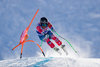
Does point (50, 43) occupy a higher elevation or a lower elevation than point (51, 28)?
lower

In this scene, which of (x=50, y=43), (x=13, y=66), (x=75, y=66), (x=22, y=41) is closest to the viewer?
(x=75, y=66)

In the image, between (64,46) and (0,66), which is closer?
(0,66)

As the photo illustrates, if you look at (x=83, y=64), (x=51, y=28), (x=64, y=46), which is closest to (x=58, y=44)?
(x=64, y=46)

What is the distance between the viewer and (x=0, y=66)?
585cm

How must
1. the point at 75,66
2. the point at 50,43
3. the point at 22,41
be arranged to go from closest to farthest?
the point at 75,66 → the point at 22,41 → the point at 50,43

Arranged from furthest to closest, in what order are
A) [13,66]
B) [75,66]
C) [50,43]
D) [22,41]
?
[50,43] < [22,41] < [13,66] < [75,66]

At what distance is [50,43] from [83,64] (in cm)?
305

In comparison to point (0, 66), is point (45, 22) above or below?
above

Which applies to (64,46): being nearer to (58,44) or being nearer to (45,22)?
(58,44)

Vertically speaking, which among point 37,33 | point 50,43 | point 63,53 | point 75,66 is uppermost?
point 37,33

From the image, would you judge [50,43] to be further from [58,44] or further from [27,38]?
[27,38]

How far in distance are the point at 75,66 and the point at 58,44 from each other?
3087 millimetres

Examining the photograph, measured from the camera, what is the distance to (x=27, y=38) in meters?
7.56

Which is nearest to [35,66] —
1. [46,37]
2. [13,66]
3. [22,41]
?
[13,66]
